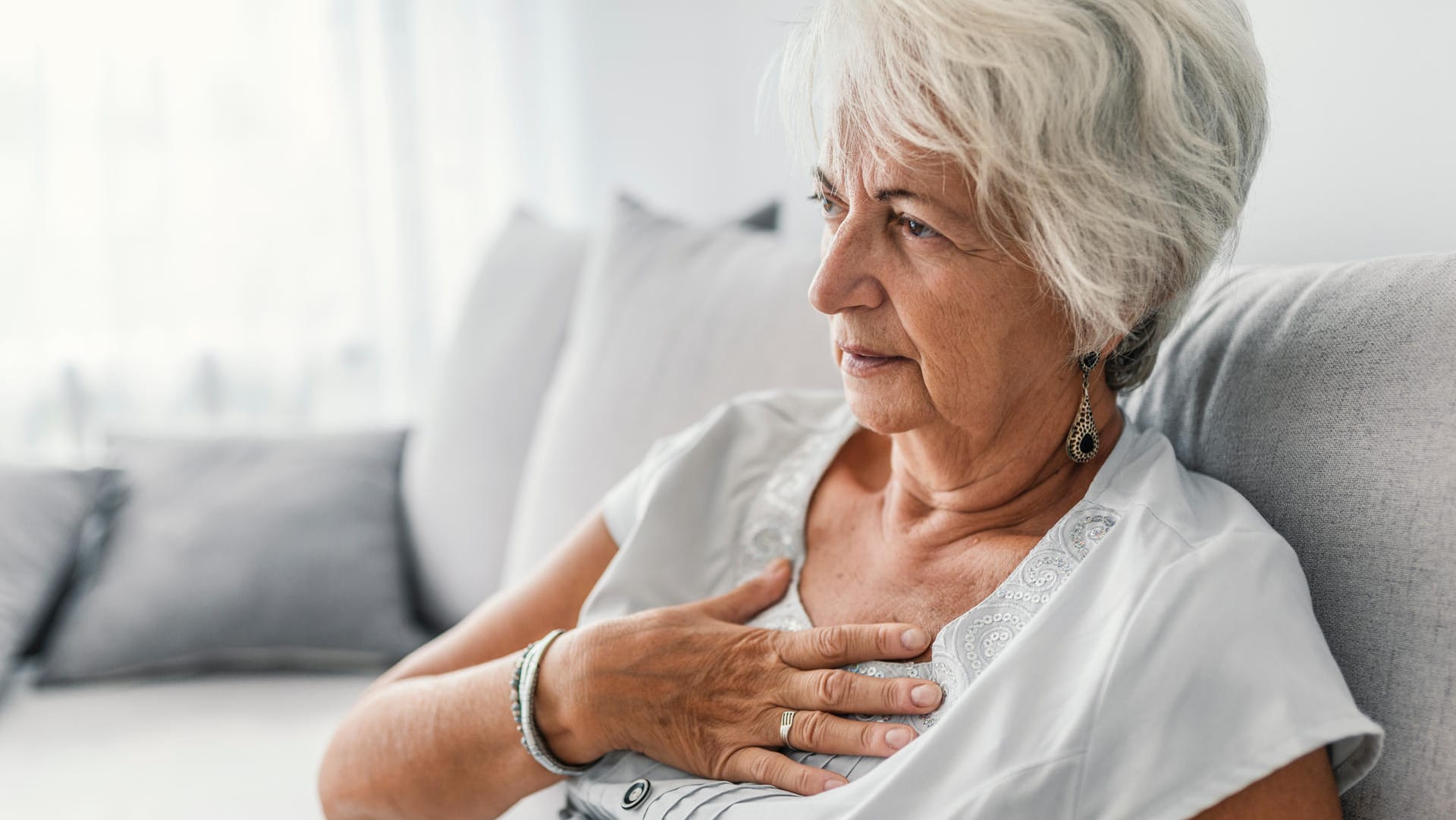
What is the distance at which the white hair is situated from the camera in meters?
0.82

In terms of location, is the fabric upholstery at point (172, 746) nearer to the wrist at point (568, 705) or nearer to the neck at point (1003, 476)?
the wrist at point (568, 705)

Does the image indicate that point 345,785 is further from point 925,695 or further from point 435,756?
point 925,695

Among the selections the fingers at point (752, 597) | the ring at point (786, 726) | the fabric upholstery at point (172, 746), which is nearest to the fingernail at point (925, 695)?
the ring at point (786, 726)

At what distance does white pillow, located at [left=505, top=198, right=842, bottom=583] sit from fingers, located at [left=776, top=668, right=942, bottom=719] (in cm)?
51

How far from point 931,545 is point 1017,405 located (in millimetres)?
155

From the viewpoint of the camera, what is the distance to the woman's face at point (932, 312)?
89cm

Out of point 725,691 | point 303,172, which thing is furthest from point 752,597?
point 303,172

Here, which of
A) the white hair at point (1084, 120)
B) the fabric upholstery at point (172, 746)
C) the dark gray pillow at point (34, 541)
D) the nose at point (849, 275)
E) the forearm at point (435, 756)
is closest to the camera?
the white hair at point (1084, 120)

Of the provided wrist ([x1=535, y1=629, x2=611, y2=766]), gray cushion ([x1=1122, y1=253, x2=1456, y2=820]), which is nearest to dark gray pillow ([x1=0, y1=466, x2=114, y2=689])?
wrist ([x1=535, y1=629, x2=611, y2=766])

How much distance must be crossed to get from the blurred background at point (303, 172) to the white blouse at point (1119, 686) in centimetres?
120

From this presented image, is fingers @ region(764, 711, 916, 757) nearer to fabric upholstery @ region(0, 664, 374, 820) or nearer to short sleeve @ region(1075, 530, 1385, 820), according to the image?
short sleeve @ region(1075, 530, 1385, 820)

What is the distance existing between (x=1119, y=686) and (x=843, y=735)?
0.24 meters

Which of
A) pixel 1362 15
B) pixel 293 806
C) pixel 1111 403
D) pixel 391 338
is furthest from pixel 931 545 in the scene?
pixel 391 338

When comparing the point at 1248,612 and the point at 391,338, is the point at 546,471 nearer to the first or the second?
the point at 1248,612
